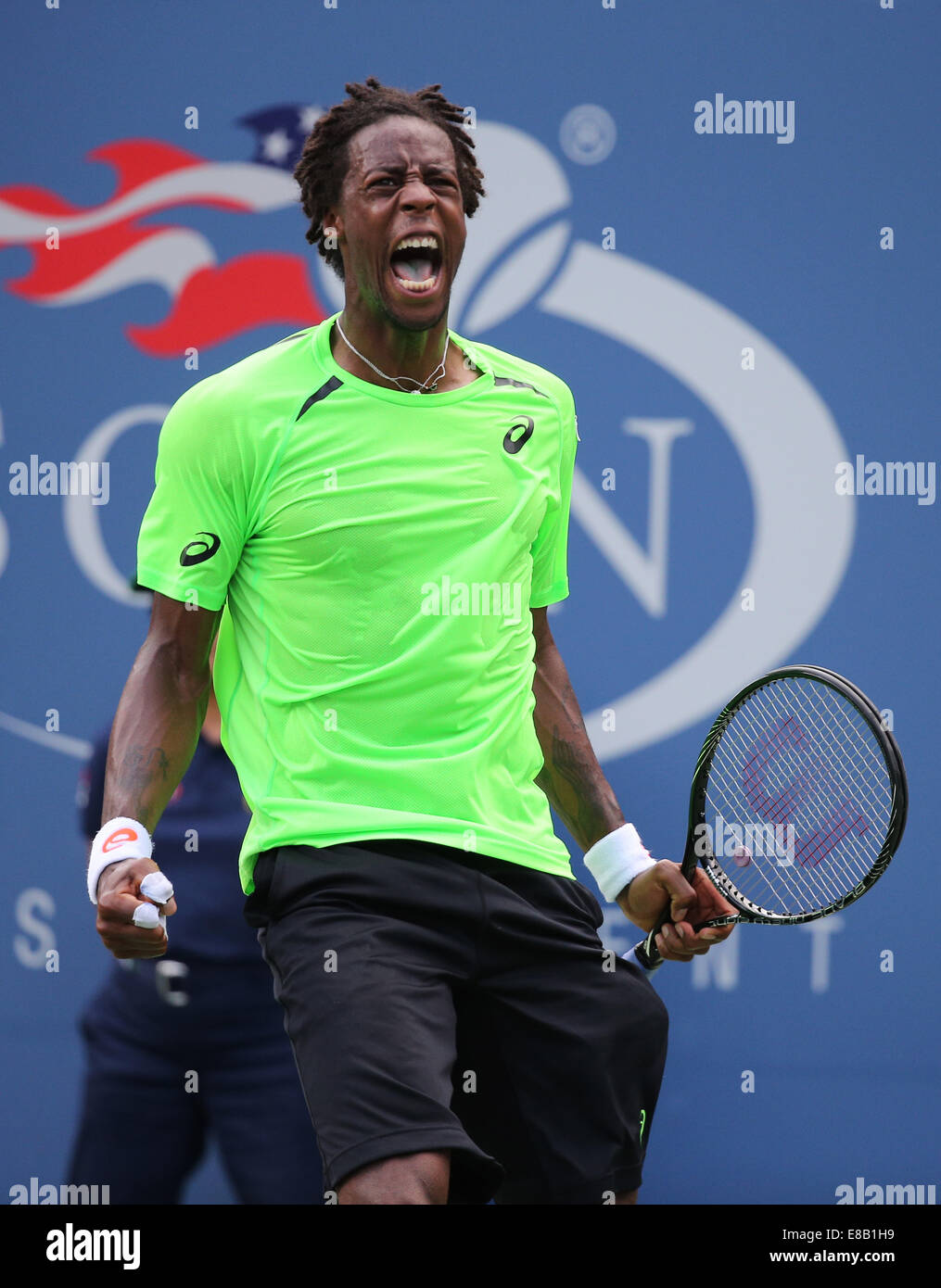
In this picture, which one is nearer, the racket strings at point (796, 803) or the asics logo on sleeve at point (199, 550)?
the asics logo on sleeve at point (199, 550)

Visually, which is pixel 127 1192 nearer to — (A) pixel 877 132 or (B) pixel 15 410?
(B) pixel 15 410

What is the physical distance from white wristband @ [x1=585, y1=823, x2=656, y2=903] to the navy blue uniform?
3.40 ft

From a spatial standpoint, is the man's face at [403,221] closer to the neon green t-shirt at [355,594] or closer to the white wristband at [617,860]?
the neon green t-shirt at [355,594]

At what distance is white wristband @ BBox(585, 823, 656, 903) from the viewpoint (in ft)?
8.42

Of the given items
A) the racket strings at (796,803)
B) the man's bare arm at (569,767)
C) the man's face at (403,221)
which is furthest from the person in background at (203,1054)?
the man's face at (403,221)

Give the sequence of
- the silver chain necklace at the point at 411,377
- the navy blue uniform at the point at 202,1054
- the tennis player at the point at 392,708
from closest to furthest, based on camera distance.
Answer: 1. the tennis player at the point at 392,708
2. the silver chain necklace at the point at 411,377
3. the navy blue uniform at the point at 202,1054

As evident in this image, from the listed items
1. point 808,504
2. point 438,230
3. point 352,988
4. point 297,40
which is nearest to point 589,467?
point 808,504

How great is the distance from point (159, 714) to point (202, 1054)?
1315 millimetres

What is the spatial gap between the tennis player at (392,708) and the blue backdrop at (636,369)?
1.36 m

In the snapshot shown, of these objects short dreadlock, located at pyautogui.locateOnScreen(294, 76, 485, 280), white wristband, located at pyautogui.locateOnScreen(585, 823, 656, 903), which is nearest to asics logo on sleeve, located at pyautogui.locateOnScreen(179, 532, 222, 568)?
short dreadlock, located at pyautogui.locateOnScreen(294, 76, 485, 280)

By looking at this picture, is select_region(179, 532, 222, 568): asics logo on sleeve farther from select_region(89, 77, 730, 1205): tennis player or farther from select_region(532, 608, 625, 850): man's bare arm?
select_region(532, 608, 625, 850): man's bare arm

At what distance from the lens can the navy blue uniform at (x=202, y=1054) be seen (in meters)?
3.34

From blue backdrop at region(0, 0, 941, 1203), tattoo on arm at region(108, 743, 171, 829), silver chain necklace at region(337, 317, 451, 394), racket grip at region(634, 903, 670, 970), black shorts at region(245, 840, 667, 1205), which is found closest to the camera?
black shorts at region(245, 840, 667, 1205)

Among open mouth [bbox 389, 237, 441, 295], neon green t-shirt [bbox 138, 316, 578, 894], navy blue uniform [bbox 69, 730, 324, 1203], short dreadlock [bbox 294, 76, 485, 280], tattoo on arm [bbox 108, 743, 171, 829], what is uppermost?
short dreadlock [bbox 294, 76, 485, 280]
